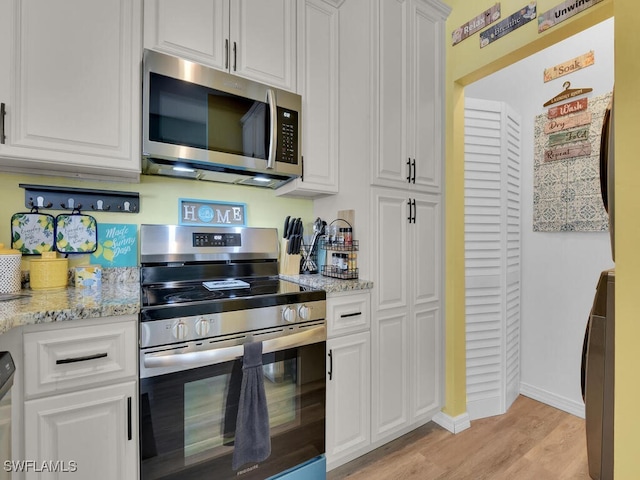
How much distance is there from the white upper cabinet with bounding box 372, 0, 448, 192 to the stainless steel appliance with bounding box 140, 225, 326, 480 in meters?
0.92

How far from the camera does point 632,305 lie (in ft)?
3.29

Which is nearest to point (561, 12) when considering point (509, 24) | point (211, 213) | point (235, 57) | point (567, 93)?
point (509, 24)

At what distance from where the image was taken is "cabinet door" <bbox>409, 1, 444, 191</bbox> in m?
1.94

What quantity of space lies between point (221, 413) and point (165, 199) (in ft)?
3.66

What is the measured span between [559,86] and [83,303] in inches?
125

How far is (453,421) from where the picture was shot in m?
1.99

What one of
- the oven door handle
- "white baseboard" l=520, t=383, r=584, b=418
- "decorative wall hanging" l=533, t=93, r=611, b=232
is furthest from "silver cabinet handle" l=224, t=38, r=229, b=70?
"white baseboard" l=520, t=383, r=584, b=418

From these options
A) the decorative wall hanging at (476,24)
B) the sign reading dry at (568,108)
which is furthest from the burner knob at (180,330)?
the sign reading dry at (568,108)

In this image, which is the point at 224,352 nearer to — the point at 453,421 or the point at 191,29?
the point at 191,29

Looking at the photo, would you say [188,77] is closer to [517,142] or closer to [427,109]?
Result: [427,109]

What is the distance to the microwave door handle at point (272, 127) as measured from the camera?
5.39 feet

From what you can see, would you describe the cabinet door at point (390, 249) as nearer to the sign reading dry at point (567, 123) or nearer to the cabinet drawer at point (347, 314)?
the cabinet drawer at point (347, 314)

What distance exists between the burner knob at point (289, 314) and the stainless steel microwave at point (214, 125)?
732 mm

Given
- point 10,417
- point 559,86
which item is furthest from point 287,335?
point 559,86
